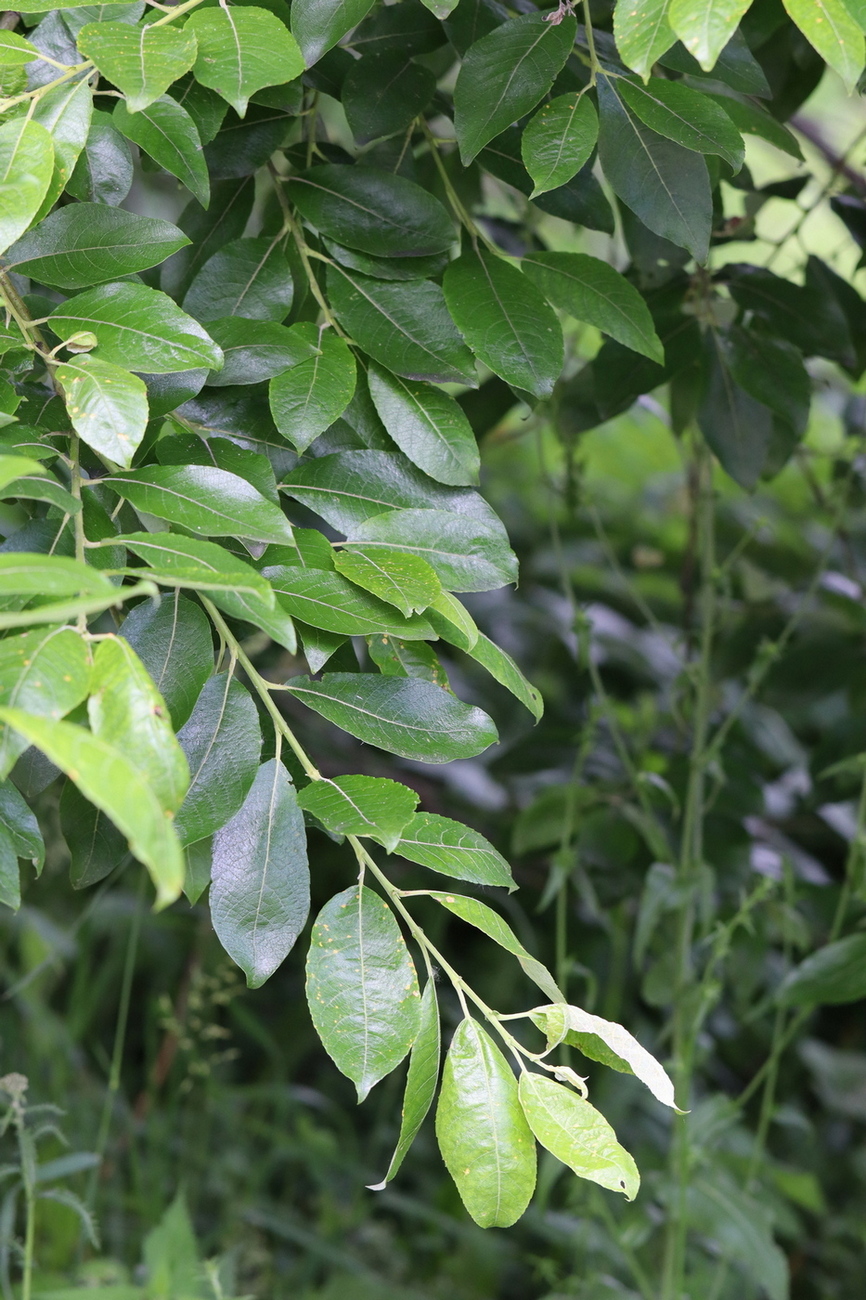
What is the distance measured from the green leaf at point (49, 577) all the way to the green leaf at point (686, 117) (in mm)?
303

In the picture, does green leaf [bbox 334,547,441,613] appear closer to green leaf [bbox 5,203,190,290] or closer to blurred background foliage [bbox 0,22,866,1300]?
green leaf [bbox 5,203,190,290]

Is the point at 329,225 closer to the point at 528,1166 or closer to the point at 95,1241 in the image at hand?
the point at 528,1166

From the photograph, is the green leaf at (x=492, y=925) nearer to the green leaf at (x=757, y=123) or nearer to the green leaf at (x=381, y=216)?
the green leaf at (x=381, y=216)

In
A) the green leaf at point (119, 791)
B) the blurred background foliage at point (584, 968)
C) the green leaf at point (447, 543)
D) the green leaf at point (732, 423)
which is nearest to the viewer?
the green leaf at point (119, 791)

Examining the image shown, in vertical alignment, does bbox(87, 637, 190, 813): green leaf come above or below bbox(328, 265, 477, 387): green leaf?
below

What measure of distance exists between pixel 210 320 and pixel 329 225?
0.24ft

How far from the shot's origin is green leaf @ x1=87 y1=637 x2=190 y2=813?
299mm

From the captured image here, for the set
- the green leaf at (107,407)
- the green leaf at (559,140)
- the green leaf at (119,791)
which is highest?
the green leaf at (559,140)

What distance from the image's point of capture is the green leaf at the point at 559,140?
43 centimetres

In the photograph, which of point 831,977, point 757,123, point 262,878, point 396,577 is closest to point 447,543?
point 396,577

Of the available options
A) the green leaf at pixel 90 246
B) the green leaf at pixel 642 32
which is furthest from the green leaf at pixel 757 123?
the green leaf at pixel 90 246

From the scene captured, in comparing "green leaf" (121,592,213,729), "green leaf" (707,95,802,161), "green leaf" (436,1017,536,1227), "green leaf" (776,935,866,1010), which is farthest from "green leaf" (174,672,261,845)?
"green leaf" (776,935,866,1010)

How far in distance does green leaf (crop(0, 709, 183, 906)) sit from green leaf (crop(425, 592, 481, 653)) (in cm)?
17

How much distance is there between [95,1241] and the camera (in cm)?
72
